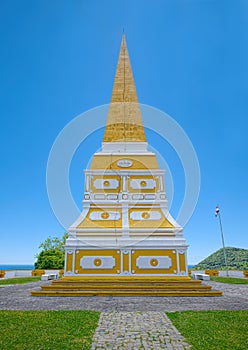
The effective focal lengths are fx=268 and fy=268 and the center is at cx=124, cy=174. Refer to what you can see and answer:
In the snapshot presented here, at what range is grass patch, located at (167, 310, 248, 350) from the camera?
4.59m

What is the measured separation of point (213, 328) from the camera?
5.52m

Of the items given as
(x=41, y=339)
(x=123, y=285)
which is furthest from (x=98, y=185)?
(x=41, y=339)

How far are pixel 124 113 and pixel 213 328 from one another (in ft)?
50.1

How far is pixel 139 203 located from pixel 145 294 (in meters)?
5.56

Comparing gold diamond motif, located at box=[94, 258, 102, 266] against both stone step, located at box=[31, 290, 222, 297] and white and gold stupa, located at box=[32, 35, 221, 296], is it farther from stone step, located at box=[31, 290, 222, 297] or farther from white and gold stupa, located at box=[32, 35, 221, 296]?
stone step, located at box=[31, 290, 222, 297]

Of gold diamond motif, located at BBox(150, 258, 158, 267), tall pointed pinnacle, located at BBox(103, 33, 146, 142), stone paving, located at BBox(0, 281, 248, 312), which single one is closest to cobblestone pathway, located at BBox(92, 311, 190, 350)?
stone paving, located at BBox(0, 281, 248, 312)

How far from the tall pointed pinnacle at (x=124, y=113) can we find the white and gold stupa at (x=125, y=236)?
50 cm

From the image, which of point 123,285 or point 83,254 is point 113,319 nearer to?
point 123,285

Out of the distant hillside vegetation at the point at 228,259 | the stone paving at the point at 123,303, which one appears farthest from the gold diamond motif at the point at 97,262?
the distant hillside vegetation at the point at 228,259

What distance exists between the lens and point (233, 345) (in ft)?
14.9

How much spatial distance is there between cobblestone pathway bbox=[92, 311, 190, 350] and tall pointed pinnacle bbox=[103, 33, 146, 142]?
12.6 m

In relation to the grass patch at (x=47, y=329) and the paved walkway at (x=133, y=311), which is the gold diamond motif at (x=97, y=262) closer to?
the paved walkway at (x=133, y=311)

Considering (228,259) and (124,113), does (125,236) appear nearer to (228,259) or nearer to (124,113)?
(124,113)

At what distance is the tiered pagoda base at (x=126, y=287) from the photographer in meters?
10.2
